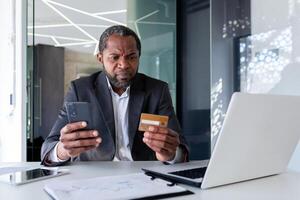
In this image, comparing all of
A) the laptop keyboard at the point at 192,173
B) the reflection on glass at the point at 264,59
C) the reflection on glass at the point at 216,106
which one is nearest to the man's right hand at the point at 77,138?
the laptop keyboard at the point at 192,173

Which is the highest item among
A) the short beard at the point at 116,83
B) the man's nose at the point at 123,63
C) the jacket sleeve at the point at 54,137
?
the man's nose at the point at 123,63

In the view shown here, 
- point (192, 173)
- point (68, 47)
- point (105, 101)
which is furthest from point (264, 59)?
point (68, 47)

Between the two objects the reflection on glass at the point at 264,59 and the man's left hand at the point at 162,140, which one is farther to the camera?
the reflection on glass at the point at 264,59

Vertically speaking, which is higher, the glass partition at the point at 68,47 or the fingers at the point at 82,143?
the glass partition at the point at 68,47

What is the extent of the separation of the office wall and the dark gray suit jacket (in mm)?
685

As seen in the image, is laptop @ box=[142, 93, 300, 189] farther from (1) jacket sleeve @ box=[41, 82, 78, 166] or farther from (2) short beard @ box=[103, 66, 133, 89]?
(2) short beard @ box=[103, 66, 133, 89]

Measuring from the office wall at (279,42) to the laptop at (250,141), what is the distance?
0.89 meters

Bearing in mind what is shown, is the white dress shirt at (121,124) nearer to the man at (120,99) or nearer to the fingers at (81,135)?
the man at (120,99)

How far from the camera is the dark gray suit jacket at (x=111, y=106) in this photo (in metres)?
1.36

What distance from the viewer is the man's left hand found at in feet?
3.61

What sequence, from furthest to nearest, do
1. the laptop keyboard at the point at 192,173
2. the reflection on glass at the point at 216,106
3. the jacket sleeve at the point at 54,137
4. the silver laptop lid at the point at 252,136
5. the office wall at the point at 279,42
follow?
the reflection on glass at the point at 216,106
the office wall at the point at 279,42
the jacket sleeve at the point at 54,137
the laptop keyboard at the point at 192,173
the silver laptop lid at the point at 252,136

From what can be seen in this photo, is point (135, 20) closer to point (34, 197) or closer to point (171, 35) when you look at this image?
point (171, 35)

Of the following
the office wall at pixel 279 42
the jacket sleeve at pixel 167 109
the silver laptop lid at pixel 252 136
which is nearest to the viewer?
the silver laptop lid at pixel 252 136

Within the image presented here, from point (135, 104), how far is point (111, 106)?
10cm
